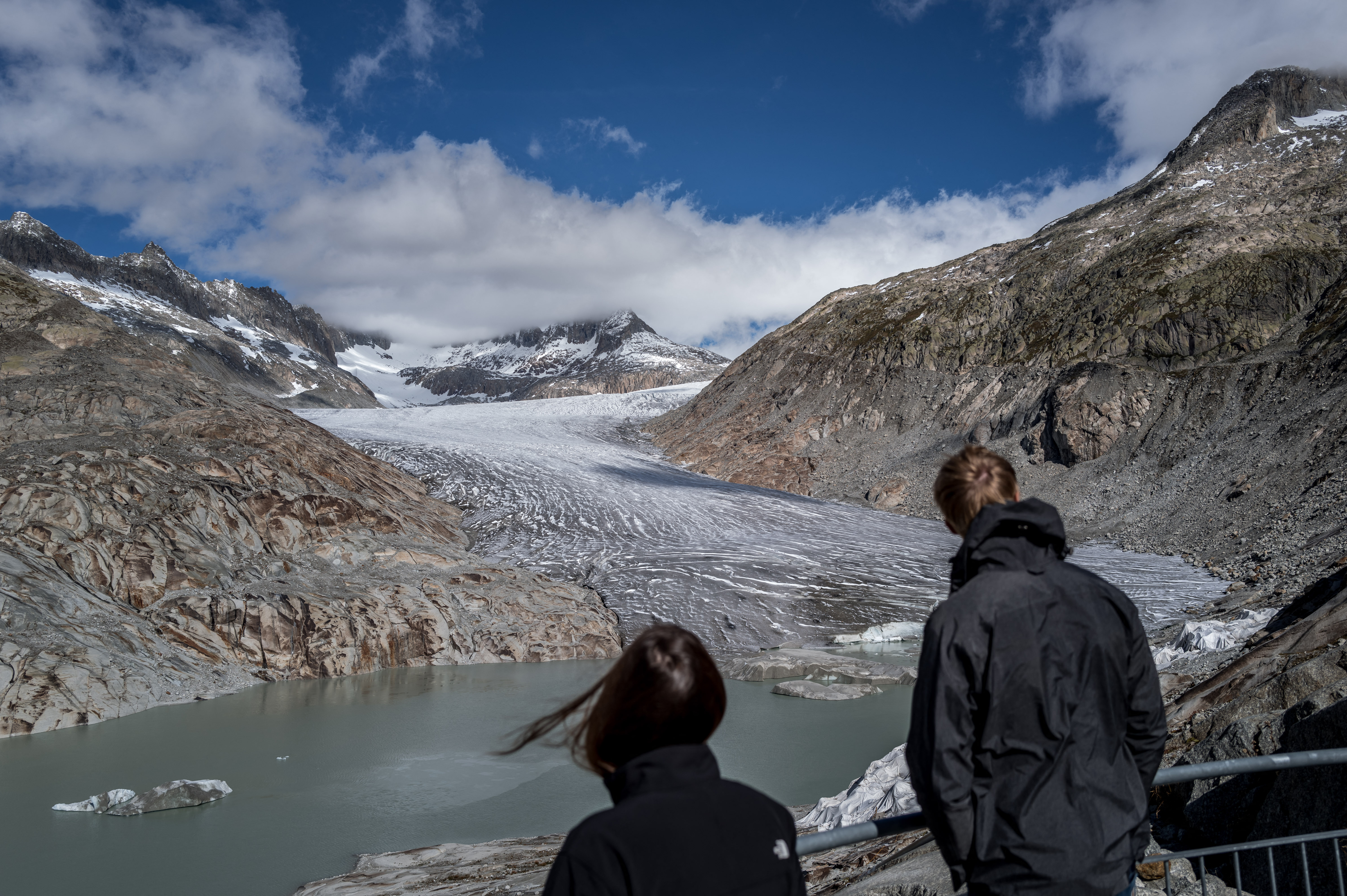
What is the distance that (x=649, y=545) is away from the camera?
21531 mm

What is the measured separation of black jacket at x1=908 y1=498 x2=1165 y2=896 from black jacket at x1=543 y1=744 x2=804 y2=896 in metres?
0.58

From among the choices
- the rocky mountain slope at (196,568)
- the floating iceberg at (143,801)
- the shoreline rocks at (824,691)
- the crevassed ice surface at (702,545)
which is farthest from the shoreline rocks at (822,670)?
the floating iceberg at (143,801)

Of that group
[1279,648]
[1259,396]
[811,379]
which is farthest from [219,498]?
[811,379]

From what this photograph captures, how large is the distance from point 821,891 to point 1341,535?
13942 mm

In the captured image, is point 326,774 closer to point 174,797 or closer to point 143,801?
point 174,797

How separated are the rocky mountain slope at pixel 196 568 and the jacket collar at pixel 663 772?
38.9 feet

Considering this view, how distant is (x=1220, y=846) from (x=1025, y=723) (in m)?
1.52

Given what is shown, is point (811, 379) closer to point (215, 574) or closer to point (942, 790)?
point (215, 574)

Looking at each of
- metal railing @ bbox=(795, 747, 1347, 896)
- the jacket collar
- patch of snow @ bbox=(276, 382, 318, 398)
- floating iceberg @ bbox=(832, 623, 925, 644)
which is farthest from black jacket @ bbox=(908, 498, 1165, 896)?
patch of snow @ bbox=(276, 382, 318, 398)

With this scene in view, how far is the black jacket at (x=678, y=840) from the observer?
4.80ft

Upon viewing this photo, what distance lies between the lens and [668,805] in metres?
1.51

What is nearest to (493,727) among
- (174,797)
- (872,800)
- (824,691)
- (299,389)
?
(174,797)

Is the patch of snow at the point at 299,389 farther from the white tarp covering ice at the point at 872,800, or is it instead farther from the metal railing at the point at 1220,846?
the metal railing at the point at 1220,846

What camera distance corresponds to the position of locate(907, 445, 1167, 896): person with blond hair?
2.01 metres
